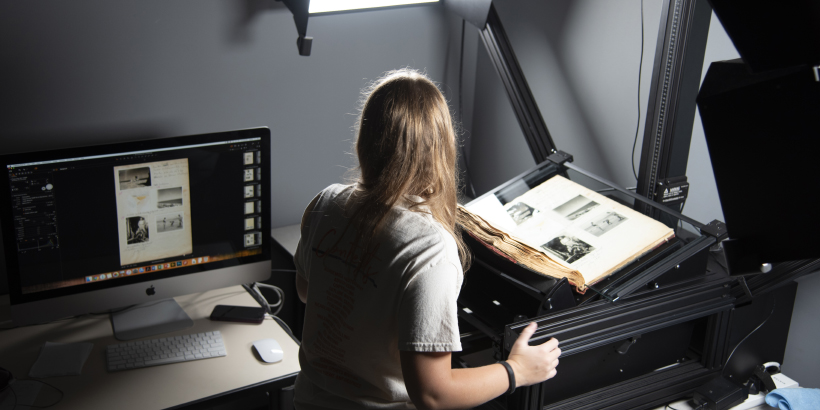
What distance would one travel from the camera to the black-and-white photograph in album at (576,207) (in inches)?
50.4

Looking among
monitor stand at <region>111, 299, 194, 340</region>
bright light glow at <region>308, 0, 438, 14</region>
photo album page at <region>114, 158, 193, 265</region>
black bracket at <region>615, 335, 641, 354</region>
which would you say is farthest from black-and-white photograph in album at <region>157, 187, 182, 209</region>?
black bracket at <region>615, 335, 641, 354</region>

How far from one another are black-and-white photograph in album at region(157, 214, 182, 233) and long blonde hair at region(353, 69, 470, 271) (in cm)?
61

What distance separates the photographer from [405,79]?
977mm

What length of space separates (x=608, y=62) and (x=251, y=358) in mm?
1182

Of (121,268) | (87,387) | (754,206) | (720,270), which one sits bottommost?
(87,387)

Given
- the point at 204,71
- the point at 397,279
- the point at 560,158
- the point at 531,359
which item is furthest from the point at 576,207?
the point at 204,71

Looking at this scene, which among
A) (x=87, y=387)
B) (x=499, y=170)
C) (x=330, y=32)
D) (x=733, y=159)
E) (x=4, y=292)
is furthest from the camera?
(x=499, y=170)

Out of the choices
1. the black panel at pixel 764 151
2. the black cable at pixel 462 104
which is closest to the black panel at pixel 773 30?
the black panel at pixel 764 151

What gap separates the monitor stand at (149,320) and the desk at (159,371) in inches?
0.7

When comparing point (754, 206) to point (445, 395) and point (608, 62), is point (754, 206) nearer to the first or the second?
point (445, 395)

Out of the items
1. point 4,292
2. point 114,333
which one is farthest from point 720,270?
point 4,292

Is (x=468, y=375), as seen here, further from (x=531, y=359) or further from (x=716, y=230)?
(x=716, y=230)

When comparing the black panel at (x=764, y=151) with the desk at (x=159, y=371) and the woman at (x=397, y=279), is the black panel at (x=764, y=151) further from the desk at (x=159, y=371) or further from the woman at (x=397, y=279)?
the desk at (x=159, y=371)

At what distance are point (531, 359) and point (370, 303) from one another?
0.28 metres
